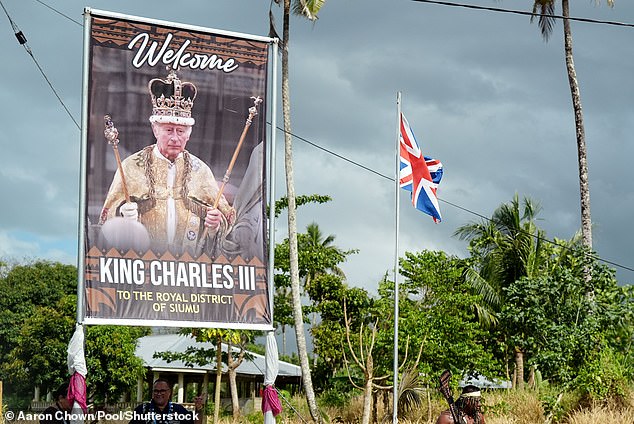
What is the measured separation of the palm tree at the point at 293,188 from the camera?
26.2 meters

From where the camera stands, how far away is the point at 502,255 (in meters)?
43.4

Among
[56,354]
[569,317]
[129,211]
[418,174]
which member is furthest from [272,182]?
[56,354]

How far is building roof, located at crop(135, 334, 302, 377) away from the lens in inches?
1601

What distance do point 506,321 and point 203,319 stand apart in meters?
13.0

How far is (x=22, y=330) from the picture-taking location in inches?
1580

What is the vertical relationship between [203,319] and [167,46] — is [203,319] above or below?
below

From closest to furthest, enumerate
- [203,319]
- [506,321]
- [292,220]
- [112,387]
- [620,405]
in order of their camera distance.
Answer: [203,319]
[620,405]
[506,321]
[292,220]
[112,387]

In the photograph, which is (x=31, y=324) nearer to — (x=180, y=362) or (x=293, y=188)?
(x=180, y=362)

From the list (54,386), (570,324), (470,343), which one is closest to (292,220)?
(470,343)

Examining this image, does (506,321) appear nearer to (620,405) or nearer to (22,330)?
(620,405)

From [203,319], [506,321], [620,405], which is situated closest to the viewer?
[203,319]

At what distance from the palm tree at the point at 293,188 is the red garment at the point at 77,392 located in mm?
14051

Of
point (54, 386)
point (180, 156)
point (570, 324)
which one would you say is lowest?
point (54, 386)

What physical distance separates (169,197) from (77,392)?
3.19m
